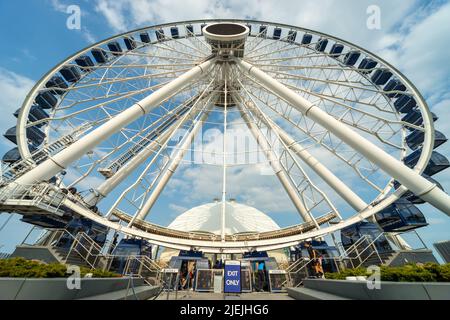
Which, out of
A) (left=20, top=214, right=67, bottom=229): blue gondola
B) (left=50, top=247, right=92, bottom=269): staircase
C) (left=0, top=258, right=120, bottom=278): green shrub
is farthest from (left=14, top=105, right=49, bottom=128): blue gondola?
(left=0, top=258, right=120, bottom=278): green shrub

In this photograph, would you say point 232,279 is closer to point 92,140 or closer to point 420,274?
point 420,274

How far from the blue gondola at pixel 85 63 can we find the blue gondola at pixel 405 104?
29859 mm

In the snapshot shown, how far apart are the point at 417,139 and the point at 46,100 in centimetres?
3260

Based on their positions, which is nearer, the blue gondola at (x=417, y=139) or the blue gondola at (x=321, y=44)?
the blue gondola at (x=417, y=139)

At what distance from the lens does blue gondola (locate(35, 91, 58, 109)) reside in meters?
20.4

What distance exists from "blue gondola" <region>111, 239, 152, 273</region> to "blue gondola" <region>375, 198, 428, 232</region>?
19414mm

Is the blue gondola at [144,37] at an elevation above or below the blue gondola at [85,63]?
above

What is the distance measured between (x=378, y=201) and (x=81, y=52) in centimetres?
3028

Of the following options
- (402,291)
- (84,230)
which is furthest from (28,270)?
(84,230)

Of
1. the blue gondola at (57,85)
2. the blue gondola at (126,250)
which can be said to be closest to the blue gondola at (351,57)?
the blue gondola at (126,250)

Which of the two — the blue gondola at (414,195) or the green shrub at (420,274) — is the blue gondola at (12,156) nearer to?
the green shrub at (420,274)

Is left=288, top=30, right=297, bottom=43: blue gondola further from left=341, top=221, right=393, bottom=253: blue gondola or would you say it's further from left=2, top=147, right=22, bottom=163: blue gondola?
left=2, top=147, right=22, bottom=163: blue gondola

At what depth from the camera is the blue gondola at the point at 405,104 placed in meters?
20.5

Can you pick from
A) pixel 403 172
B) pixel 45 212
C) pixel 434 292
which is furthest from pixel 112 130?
pixel 403 172
